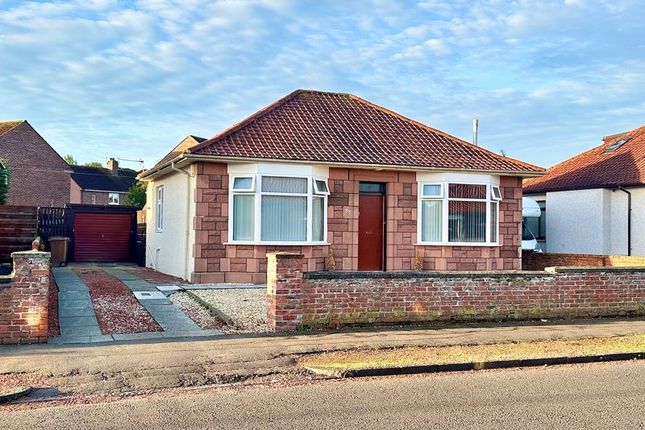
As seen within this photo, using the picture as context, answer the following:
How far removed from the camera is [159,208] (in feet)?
69.9

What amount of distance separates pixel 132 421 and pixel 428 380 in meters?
3.50

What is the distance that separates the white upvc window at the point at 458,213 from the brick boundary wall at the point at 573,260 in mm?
2831

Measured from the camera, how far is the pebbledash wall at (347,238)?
1587cm

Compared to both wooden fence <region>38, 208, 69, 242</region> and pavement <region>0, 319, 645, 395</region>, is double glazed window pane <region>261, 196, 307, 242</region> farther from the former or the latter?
wooden fence <region>38, 208, 69, 242</region>

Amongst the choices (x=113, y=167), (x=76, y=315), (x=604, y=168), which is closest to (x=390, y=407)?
(x=76, y=315)

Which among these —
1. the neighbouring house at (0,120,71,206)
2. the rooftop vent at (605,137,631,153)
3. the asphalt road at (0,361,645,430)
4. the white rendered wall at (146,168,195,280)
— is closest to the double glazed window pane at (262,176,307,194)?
the white rendered wall at (146,168,195,280)

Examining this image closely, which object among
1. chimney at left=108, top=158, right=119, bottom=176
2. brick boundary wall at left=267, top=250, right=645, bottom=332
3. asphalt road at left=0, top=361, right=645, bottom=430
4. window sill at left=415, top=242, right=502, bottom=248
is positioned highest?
chimney at left=108, top=158, right=119, bottom=176

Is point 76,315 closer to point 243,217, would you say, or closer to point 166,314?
point 166,314

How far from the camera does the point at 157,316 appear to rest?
1107cm

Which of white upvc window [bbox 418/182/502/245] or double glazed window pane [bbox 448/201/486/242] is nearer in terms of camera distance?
white upvc window [bbox 418/182/502/245]

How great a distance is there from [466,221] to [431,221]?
1.04 m

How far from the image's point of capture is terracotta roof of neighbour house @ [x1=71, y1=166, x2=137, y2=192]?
2032 inches

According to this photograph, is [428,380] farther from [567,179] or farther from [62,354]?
[567,179]

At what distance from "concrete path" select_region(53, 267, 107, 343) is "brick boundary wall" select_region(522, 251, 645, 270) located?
12902mm
